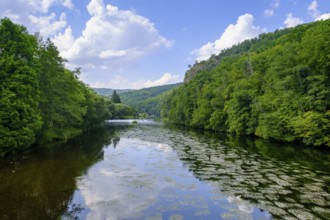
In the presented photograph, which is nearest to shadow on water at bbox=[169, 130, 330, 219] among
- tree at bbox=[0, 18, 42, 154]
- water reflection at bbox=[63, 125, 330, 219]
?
water reflection at bbox=[63, 125, 330, 219]

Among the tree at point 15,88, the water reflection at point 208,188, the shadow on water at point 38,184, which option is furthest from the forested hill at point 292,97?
the tree at point 15,88

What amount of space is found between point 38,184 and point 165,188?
8.12 meters

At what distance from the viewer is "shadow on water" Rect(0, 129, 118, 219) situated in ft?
42.6

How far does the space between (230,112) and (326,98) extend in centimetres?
2503

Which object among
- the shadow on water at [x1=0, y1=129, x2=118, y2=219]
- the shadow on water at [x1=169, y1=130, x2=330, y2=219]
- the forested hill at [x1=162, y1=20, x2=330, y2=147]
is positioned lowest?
the shadow on water at [x1=169, y1=130, x2=330, y2=219]

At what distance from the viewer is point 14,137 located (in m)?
25.5

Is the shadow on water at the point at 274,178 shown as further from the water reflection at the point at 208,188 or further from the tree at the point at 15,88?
the tree at the point at 15,88

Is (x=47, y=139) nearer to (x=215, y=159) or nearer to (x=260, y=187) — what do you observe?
(x=215, y=159)

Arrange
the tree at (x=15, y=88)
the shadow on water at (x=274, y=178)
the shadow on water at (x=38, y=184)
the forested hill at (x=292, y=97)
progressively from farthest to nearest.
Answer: the forested hill at (x=292, y=97) → the tree at (x=15, y=88) → the shadow on water at (x=274, y=178) → the shadow on water at (x=38, y=184)

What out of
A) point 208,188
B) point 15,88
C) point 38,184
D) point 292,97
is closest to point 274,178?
point 208,188

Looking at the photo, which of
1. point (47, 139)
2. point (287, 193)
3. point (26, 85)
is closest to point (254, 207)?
point (287, 193)

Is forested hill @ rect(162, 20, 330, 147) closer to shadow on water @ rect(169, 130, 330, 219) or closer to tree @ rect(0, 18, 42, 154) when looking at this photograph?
shadow on water @ rect(169, 130, 330, 219)

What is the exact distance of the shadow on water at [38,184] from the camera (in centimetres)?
1299

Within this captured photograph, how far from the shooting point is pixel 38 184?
17578 millimetres
